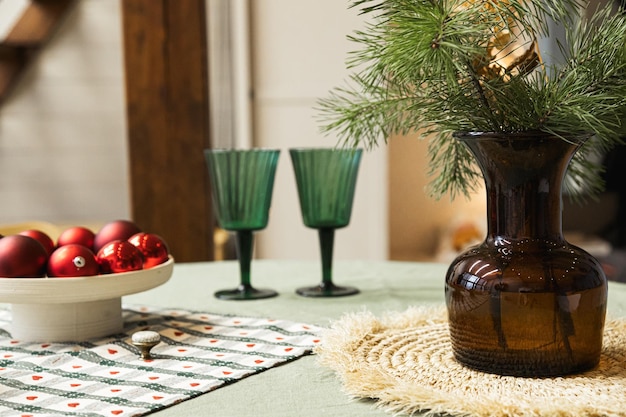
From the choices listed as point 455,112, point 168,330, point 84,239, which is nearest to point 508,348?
point 455,112

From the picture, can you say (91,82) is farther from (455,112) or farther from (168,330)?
(455,112)

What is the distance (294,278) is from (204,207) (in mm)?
1418

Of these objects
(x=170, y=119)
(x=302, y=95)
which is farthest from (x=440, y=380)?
(x=302, y=95)

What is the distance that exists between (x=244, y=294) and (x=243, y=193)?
143mm

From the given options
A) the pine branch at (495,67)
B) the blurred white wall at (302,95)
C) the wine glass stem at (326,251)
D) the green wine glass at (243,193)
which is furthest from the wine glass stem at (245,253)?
the blurred white wall at (302,95)

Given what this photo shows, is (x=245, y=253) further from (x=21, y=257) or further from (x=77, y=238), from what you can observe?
(x=21, y=257)

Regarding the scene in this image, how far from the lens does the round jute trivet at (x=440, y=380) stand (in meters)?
0.59

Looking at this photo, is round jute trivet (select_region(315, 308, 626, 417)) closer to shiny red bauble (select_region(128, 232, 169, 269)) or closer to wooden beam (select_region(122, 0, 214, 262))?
shiny red bauble (select_region(128, 232, 169, 269))

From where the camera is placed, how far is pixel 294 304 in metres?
1.06

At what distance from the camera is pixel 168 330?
0.91 m

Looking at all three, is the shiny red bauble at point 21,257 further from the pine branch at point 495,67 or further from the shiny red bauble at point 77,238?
the pine branch at point 495,67

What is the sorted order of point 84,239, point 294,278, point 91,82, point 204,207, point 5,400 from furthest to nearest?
point 91,82 → point 204,207 → point 294,278 → point 84,239 → point 5,400

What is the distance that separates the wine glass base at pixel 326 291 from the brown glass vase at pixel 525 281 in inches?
16.5

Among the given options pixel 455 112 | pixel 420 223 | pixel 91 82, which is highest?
pixel 91 82
